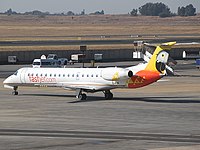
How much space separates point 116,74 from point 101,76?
5.67 ft

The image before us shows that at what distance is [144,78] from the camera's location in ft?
211

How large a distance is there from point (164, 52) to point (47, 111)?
13324 mm

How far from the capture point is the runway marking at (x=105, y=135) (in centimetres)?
4291

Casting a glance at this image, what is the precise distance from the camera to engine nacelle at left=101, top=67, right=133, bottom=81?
64.6 m

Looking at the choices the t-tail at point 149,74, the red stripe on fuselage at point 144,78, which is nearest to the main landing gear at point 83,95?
the t-tail at point 149,74

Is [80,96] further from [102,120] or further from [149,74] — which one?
[102,120]

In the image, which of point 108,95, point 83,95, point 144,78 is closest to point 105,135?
point 144,78

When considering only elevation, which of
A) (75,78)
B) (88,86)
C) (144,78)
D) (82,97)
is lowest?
(82,97)

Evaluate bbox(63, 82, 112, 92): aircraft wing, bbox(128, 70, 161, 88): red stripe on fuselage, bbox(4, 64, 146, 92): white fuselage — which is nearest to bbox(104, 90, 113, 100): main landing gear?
bbox(4, 64, 146, 92): white fuselage

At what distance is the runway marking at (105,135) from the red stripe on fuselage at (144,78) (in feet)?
63.5

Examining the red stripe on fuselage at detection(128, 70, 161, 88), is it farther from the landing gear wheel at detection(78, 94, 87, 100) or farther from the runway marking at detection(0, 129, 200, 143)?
the runway marking at detection(0, 129, 200, 143)

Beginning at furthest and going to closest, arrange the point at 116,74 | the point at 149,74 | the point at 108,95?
the point at 108,95, the point at 116,74, the point at 149,74

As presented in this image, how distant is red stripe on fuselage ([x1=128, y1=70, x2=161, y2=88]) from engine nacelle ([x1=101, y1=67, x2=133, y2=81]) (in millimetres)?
487

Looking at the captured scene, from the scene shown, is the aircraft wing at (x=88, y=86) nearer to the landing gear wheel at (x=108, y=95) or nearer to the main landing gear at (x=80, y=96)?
the main landing gear at (x=80, y=96)
